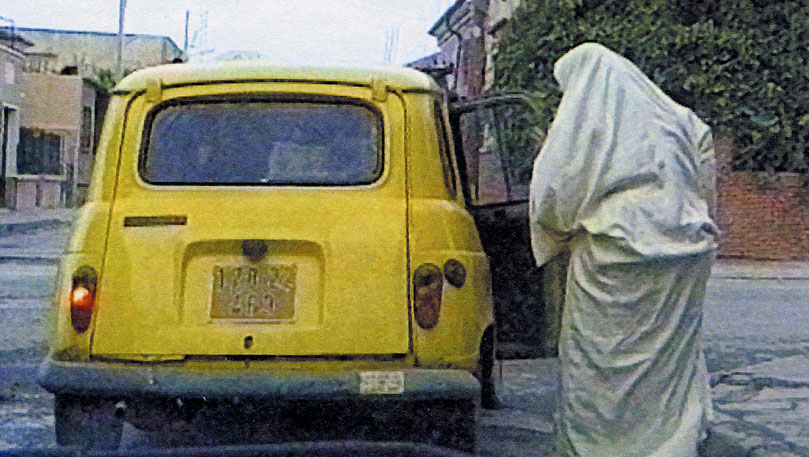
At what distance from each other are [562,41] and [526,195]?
1326 centimetres

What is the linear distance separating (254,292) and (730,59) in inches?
650

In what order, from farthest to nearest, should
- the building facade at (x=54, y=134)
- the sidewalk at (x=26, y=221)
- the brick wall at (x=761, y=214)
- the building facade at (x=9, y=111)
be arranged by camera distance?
the building facade at (x=54, y=134) → the building facade at (x=9, y=111) → the sidewalk at (x=26, y=221) → the brick wall at (x=761, y=214)

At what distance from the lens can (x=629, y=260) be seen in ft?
14.6

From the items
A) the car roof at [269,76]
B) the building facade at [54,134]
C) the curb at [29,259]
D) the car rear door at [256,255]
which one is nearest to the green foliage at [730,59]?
the curb at [29,259]

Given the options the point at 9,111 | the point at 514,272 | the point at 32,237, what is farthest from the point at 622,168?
the point at 9,111

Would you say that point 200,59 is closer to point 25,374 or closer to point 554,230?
point 554,230

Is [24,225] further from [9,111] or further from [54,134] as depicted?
[54,134]

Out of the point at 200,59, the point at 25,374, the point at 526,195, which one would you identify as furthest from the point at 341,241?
the point at 25,374

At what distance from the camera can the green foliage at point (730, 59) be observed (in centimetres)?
1958

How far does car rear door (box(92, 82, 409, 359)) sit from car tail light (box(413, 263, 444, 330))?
0.05m

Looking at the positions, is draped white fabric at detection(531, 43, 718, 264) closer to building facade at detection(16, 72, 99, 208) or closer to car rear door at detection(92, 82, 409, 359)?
car rear door at detection(92, 82, 409, 359)

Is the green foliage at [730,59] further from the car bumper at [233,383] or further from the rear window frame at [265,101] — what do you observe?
the car bumper at [233,383]

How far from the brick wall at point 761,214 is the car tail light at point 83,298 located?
16.9 meters

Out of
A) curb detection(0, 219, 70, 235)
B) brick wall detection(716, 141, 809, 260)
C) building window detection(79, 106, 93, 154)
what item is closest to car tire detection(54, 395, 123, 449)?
brick wall detection(716, 141, 809, 260)
